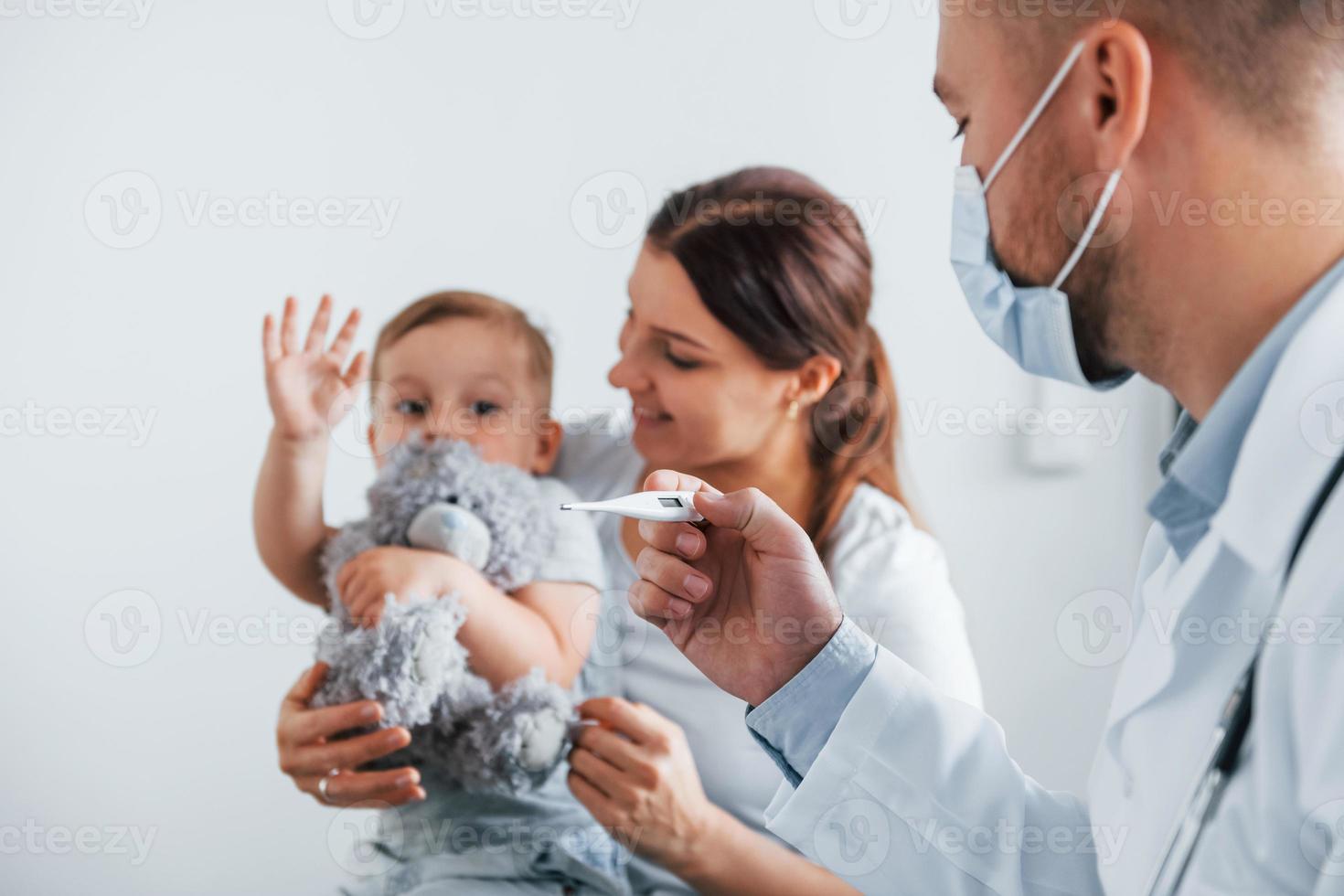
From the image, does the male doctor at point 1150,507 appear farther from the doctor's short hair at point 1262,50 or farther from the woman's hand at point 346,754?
the woman's hand at point 346,754

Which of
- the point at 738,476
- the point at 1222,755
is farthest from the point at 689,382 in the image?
the point at 1222,755

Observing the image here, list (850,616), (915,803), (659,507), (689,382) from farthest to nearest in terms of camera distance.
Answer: (689,382) < (850,616) < (915,803) < (659,507)

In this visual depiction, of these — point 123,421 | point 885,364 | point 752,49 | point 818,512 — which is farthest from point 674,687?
point 752,49

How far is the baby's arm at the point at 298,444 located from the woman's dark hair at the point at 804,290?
461 millimetres

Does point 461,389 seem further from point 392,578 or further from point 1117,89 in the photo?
point 1117,89

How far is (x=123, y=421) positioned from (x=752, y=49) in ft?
3.65

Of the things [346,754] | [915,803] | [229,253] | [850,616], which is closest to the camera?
[915,803]

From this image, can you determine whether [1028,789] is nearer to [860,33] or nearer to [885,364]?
[885,364]

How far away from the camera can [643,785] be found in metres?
1.17

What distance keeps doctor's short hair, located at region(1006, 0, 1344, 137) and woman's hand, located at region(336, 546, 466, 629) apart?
0.85m

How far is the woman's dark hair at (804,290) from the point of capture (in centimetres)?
135

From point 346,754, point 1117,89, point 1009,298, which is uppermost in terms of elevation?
point 1117,89

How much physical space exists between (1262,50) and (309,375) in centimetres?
112

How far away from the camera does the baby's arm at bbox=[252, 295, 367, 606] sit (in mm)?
1378
